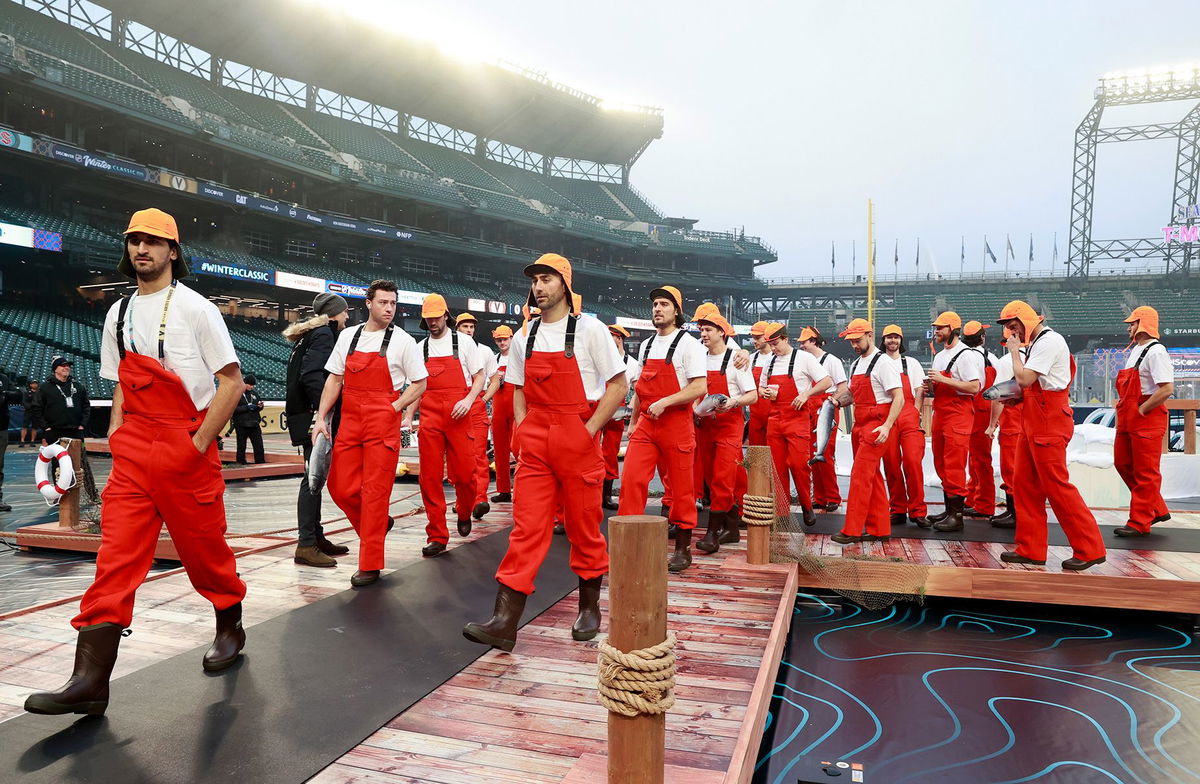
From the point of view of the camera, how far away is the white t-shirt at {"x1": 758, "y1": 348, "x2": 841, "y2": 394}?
23.7 feet

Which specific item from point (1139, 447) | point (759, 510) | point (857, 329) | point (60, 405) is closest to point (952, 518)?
point (1139, 447)

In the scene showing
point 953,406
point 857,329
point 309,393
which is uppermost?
point 857,329

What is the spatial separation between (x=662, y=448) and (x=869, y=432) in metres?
2.00

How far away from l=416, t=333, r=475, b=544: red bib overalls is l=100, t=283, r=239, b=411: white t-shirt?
98.5 inches

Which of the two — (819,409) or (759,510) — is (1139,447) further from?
(759,510)

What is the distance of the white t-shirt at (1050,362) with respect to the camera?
5.00m

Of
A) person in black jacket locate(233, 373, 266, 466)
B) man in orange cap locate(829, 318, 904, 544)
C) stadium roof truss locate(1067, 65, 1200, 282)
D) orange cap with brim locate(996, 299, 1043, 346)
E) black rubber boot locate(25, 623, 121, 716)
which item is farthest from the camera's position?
stadium roof truss locate(1067, 65, 1200, 282)

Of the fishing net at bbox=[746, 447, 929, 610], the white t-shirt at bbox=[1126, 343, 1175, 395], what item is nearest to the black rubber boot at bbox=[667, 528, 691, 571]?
the fishing net at bbox=[746, 447, 929, 610]

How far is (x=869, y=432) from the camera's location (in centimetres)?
596

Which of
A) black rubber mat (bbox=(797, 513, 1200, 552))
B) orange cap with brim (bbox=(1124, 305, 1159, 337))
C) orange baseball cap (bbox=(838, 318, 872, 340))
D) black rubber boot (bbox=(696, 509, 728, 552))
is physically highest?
orange cap with brim (bbox=(1124, 305, 1159, 337))

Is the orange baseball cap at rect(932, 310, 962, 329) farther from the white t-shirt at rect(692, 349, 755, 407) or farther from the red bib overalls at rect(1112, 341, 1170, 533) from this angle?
the white t-shirt at rect(692, 349, 755, 407)

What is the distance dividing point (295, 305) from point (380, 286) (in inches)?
1202

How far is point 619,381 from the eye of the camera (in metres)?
3.86

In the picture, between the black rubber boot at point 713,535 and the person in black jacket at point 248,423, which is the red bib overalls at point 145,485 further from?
the person in black jacket at point 248,423
